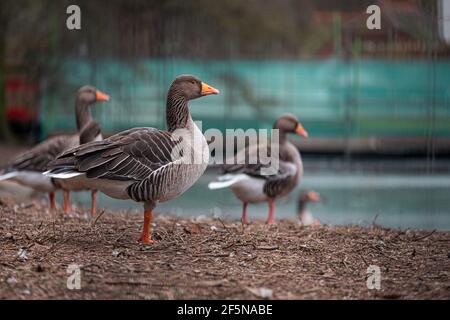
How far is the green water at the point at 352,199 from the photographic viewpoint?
487 inches

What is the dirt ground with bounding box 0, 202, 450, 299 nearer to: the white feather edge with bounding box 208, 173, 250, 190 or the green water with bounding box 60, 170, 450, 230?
the white feather edge with bounding box 208, 173, 250, 190

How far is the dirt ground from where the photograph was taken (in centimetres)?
451

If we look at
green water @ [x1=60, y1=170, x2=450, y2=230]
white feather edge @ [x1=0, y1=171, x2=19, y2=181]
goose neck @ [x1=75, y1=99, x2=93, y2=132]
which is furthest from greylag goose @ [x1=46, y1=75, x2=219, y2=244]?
green water @ [x1=60, y1=170, x2=450, y2=230]

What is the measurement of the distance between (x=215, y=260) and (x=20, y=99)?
713 inches

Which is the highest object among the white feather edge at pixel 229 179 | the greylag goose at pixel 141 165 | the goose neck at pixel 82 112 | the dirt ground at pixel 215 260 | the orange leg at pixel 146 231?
the goose neck at pixel 82 112

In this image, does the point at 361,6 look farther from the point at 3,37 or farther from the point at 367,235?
the point at 367,235

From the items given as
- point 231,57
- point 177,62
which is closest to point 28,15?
point 177,62

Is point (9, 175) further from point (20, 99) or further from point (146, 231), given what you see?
point (20, 99)

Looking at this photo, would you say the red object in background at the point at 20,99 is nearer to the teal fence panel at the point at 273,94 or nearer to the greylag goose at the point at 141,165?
the teal fence panel at the point at 273,94

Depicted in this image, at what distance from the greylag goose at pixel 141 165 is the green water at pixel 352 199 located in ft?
18.9

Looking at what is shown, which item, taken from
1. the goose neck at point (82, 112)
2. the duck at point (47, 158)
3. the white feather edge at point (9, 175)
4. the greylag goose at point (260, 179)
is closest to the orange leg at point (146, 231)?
the greylag goose at point (260, 179)

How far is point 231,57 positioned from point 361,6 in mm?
5261

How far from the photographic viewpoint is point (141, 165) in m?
5.65

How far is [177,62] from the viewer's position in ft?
64.0
